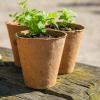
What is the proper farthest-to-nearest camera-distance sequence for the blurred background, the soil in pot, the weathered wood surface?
the blurred background, the soil in pot, the weathered wood surface

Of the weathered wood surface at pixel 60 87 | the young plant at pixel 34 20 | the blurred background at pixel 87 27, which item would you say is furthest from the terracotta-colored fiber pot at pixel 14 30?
the blurred background at pixel 87 27

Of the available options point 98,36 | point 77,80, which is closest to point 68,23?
point 77,80

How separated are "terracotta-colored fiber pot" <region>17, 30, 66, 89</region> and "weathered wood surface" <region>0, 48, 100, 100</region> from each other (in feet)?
0.12

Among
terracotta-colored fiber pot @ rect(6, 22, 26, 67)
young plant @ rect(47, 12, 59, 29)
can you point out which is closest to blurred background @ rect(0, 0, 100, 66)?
terracotta-colored fiber pot @ rect(6, 22, 26, 67)

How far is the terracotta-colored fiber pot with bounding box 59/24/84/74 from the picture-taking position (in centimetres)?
155

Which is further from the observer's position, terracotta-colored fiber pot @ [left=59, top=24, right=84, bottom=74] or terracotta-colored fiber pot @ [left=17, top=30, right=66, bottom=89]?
terracotta-colored fiber pot @ [left=59, top=24, right=84, bottom=74]

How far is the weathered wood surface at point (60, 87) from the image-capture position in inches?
53.7

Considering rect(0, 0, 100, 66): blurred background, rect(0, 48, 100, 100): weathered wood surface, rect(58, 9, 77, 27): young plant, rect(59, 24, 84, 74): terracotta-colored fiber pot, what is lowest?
rect(0, 0, 100, 66): blurred background

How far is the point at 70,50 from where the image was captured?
5.18ft

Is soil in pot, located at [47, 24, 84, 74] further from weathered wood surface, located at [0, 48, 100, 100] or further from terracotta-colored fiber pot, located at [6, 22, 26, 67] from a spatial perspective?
terracotta-colored fiber pot, located at [6, 22, 26, 67]

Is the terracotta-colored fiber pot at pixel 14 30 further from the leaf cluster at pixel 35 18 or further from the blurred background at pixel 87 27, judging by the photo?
the blurred background at pixel 87 27

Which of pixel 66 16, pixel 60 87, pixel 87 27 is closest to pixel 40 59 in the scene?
pixel 60 87

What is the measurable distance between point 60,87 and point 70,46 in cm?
21

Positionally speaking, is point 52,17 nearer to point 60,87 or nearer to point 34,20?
point 34,20
